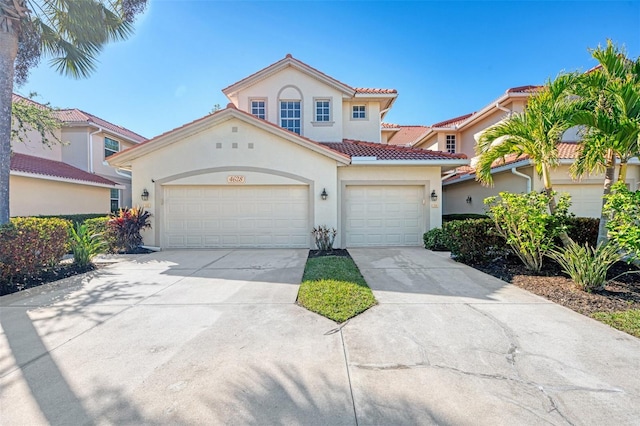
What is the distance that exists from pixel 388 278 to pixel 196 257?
6102mm

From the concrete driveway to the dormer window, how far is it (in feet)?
36.1

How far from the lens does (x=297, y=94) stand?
13.4 meters

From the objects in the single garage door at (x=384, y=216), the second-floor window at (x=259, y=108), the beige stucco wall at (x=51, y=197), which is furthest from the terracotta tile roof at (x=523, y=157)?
the beige stucco wall at (x=51, y=197)

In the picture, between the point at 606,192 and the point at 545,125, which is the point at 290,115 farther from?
the point at 606,192

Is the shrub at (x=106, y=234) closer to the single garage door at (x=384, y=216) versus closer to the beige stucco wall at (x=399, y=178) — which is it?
the beige stucco wall at (x=399, y=178)

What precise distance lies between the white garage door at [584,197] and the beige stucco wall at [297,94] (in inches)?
387

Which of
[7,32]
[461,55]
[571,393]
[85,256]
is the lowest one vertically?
[571,393]

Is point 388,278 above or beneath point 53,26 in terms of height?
beneath

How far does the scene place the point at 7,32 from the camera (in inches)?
270

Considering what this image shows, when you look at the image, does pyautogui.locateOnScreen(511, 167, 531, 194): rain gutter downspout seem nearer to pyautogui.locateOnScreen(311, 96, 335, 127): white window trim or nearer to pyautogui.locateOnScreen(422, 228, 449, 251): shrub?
pyautogui.locateOnScreen(422, 228, 449, 251): shrub

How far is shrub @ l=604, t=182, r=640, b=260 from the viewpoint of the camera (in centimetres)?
436

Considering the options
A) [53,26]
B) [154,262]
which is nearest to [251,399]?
[154,262]

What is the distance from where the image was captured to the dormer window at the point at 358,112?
14.2 m

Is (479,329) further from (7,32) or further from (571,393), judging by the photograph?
(7,32)
